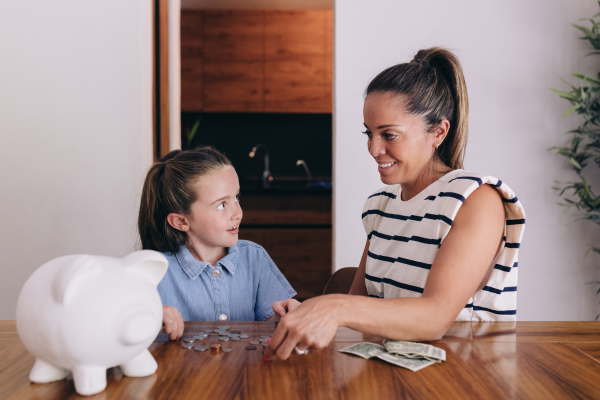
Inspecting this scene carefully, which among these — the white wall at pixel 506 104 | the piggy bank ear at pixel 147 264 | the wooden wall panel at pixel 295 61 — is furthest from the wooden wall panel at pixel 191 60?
the piggy bank ear at pixel 147 264

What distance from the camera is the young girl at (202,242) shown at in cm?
138

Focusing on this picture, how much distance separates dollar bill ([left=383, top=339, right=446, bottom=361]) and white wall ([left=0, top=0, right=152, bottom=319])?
179 centimetres

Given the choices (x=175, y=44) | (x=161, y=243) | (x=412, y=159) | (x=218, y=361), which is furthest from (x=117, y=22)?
(x=218, y=361)

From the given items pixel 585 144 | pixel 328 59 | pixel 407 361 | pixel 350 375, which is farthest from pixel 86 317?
pixel 328 59

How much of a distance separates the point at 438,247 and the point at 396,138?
0.31 m

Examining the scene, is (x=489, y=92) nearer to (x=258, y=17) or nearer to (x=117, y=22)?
(x=117, y=22)

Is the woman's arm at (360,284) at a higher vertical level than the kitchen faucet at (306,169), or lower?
lower

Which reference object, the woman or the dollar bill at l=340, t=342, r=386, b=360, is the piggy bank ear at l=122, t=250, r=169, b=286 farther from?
the dollar bill at l=340, t=342, r=386, b=360

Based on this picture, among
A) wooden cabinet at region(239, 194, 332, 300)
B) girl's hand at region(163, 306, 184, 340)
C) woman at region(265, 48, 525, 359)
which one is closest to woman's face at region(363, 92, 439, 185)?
woman at region(265, 48, 525, 359)

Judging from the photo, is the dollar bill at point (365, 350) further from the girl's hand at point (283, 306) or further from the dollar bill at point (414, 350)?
the girl's hand at point (283, 306)

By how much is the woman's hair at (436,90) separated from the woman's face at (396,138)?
0.02 meters

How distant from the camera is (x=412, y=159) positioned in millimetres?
1266

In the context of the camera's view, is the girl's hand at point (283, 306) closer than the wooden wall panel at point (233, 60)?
Yes

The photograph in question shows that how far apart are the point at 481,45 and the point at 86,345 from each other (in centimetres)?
230
